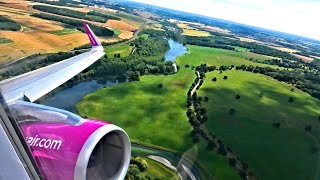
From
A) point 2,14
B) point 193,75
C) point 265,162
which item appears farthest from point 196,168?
point 193,75

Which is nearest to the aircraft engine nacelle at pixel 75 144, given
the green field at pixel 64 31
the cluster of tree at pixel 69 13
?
the green field at pixel 64 31

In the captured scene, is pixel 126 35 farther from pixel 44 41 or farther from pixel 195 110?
pixel 195 110

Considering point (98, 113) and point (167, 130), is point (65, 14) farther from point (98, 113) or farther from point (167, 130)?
point (167, 130)

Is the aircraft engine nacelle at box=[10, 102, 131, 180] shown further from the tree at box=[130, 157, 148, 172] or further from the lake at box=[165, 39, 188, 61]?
the lake at box=[165, 39, 188, 61]

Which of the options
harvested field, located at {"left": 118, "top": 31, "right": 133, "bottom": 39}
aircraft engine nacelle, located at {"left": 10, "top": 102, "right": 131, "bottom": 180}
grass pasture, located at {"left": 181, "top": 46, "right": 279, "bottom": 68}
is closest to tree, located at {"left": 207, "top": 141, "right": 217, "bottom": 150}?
aircraft engine nacelle, located at {"left": 10, "top": 102, "right": 131, "bottom": 180}

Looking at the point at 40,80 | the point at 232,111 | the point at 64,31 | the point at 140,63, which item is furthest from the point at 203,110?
the point at 40,80

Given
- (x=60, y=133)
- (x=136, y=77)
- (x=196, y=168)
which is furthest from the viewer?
(x=136, y=77)

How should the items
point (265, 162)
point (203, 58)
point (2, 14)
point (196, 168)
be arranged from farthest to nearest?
point (203, 58) < point (2, 14) < point (265, 162) < point (196, 168)
